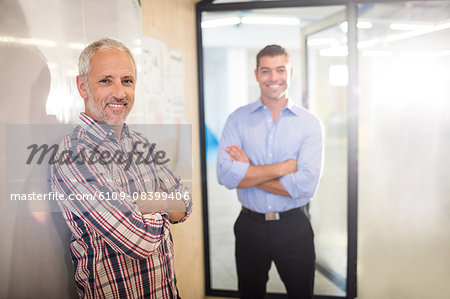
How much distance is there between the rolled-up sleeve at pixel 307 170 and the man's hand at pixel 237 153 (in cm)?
25

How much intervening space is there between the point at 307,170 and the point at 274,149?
0.24 m

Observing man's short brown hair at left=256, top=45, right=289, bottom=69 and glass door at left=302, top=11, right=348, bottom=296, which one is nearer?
man's short brown hair at left=256, top=45, right=289, bottom=69

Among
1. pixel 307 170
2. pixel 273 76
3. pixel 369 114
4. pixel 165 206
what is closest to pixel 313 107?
pixel 369 114

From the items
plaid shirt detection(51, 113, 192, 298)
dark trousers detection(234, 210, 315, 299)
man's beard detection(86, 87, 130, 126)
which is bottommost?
dark trousers detection(234, 210, 315, 299)

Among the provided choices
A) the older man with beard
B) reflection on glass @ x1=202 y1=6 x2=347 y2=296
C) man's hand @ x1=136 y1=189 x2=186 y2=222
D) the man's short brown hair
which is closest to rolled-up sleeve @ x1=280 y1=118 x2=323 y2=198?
the man's short brown hair

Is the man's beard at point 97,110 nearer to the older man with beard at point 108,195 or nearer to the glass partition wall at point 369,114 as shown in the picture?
the older man with beard at point 108,195

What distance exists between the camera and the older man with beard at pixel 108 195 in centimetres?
104

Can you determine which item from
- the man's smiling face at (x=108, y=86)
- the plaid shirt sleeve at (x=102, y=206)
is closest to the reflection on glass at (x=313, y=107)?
the man's smiling face at (x=108, y=86)

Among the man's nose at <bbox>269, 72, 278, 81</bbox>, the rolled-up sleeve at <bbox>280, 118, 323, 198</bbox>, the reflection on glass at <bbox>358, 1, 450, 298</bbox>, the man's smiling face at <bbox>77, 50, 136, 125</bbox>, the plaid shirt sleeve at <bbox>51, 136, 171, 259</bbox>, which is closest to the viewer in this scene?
the plaid shirt sleeve at <bbox>51, 136, 171, 259</bbox>

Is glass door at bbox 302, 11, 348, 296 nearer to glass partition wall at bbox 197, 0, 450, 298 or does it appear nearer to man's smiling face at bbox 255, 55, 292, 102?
glass partition wall at bbox 197, 0, 450, 298

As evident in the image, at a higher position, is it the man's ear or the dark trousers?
the man's ear

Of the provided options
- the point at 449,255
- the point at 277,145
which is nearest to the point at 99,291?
the point at 277,145

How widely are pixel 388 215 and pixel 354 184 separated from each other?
0.38 metres

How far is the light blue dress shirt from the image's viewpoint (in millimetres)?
1915
